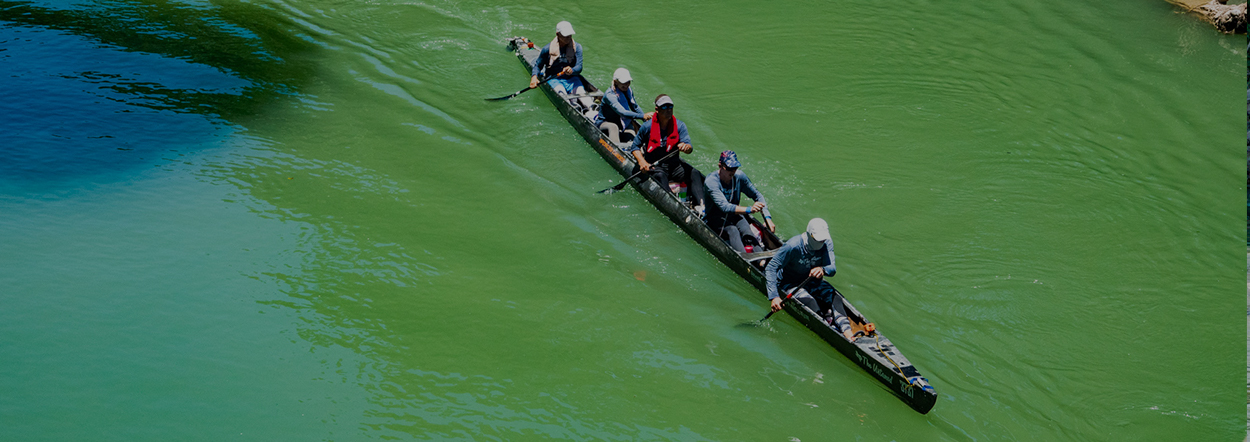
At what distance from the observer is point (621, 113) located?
12867mm

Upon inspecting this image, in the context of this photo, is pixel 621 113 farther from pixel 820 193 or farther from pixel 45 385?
pixel 45 385

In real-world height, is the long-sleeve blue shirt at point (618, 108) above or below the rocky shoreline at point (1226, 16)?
below

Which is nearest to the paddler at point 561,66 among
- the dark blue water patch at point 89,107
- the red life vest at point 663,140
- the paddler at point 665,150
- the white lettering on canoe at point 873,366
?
the paddler at point 665,150

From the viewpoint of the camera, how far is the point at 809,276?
9.38 m

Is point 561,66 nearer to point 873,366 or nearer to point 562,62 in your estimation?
point 562,62

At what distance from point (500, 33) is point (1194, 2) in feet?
48.9

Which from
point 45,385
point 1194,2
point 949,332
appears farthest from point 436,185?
point 1194,2

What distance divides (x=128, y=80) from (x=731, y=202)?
1170 centimetres

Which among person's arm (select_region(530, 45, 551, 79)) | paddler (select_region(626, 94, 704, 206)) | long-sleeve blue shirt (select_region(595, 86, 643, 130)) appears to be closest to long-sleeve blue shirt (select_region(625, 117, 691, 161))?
paddler (select_region(626, 94, 704, 206))

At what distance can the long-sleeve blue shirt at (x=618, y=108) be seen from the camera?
12.9m

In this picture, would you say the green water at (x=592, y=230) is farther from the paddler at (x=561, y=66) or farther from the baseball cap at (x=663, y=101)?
the baseball cap at (x=663, y=101)

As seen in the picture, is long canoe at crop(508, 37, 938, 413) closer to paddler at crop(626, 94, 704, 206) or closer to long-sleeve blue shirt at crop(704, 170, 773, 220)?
paddler at crop(626, 94, 704, 206)

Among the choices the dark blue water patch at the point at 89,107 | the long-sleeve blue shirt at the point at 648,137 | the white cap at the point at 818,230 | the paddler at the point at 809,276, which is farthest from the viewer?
the dark blue water patch at the point at 89,107

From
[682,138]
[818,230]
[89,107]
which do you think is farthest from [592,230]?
[89,107]
